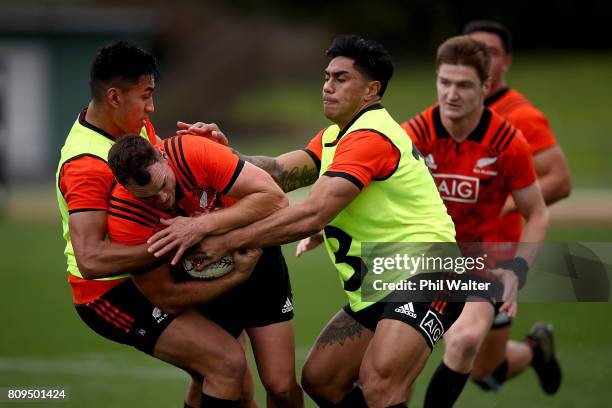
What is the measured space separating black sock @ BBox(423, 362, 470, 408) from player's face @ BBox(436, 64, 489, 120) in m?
1.70

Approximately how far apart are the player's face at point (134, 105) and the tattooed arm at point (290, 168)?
0.81m

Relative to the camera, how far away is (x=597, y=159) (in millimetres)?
27391

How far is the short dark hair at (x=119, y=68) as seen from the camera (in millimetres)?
5559

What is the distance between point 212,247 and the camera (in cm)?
527

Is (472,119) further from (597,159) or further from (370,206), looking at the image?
(597,159)

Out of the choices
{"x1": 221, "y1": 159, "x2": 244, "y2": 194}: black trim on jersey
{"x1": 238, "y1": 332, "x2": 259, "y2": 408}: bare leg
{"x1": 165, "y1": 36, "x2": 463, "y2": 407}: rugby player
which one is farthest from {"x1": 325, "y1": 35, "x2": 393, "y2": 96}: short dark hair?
{"x1": 238, "y1": 332, "x2": 259, "y2": 408}: bare leg

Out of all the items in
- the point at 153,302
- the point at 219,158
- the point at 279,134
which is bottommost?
the point at 279,134

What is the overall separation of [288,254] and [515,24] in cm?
2583

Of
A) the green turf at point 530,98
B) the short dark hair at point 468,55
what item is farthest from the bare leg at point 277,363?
the green turf at point 530,98

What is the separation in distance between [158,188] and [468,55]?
2575mm

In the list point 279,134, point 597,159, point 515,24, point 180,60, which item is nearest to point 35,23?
point 279,134

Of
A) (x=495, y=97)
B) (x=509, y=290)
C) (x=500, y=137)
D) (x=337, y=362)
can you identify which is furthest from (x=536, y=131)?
(x=337, y=362)

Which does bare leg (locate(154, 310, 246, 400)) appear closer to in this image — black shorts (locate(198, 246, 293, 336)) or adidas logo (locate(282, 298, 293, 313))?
black shorts (locate(198, 246, 293, 336))

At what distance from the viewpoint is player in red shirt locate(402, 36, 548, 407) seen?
647 cm
